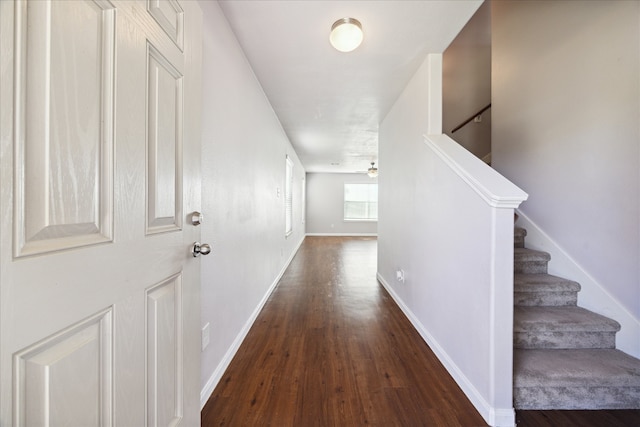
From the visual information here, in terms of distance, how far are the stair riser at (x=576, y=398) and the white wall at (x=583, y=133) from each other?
13.7 inches

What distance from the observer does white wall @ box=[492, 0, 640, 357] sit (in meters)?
1.62

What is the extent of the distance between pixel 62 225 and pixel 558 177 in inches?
118

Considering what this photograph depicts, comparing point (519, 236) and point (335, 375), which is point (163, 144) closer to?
point (335, 375)

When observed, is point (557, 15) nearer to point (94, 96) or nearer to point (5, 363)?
point (94, 96)

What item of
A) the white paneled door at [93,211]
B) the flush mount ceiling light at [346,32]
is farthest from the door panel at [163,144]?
the flush mount ceiling light at [346,32]

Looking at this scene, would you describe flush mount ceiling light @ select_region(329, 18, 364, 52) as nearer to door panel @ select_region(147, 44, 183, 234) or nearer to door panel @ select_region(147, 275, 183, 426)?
door panel @ select_region(147, 44, 183, 234)

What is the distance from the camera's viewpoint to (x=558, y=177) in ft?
6.97

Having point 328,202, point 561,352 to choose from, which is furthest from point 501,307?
point 328,202

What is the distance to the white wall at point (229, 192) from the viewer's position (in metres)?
1.46

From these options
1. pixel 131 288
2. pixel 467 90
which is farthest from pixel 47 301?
pixel 467 90

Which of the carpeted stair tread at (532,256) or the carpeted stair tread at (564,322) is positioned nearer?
the carpeted stair tread at (564,322)

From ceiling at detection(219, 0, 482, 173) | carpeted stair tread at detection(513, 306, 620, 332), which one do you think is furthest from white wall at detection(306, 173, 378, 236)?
carpeted stair tread at detection(513, 306, 620, 332)

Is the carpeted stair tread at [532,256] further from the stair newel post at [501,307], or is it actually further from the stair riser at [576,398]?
the stair newel post at [501,307]

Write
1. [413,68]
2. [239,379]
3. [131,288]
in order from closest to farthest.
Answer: [131,288] < [239,379] < [413,68]
